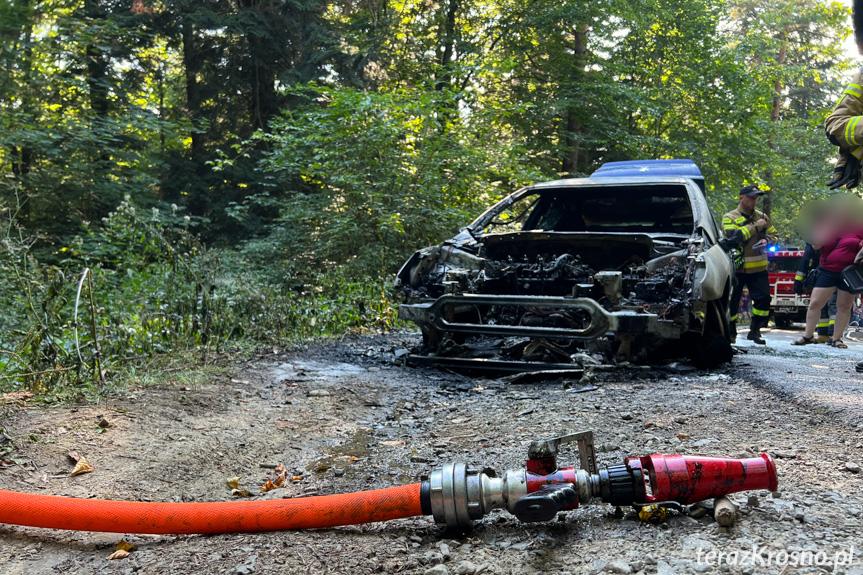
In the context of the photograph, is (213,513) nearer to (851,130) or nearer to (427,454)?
(427,454)

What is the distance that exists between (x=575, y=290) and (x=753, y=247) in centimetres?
445

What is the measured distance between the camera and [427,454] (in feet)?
9.42

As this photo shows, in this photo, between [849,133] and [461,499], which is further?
[849,133]

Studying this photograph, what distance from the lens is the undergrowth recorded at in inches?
145

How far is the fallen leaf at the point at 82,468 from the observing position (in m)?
2.52

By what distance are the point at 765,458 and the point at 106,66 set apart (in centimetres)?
1385

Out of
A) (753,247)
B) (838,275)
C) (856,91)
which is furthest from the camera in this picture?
(753,247)

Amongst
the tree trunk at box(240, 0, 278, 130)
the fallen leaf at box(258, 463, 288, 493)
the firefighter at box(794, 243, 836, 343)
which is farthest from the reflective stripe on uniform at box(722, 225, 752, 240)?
the tree trunk at box(240, 0, 278, 130)

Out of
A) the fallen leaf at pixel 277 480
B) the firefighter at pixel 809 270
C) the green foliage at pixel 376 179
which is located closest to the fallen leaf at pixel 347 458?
the fallen leaf at pixel 277 480

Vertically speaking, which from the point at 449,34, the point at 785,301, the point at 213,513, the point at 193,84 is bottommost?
the point at 213,513

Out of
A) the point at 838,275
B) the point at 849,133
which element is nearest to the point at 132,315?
the point at 849,133

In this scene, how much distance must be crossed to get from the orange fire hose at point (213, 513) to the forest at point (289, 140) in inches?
60.5

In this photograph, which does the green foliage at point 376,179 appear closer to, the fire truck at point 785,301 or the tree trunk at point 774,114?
the fire truck at point 785,301

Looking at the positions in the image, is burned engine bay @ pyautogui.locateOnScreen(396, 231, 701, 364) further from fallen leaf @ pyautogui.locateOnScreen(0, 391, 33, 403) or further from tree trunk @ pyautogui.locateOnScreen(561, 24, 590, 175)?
tree trunk @ pyautogui.locateOnScreen(561, 24, 590, 175)
